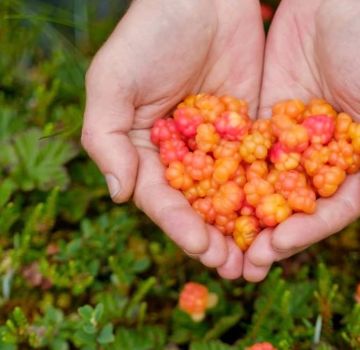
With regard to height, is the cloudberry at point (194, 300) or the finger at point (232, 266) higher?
the finger at point (232, 266)

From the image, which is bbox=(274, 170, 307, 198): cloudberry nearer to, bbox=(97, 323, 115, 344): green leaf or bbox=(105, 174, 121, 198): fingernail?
bbox=(105, 174, 121, 198): fingernail

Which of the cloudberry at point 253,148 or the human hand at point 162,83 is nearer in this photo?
the human hand at point 162,83

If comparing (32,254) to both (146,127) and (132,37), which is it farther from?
(132,37)

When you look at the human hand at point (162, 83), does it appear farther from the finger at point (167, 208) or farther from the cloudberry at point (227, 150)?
the cloudberry at point (227, 150)

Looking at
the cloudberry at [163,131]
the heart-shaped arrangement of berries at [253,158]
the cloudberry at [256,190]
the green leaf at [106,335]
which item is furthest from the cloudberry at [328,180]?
the green leaf at [106,335]

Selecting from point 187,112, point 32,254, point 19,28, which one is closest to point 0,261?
point 32,254

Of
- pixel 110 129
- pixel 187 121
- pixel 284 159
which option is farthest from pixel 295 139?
pixel 110 129

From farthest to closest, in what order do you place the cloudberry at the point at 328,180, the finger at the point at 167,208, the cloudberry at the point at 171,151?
1. the cloudberry at the point at 171,151
2. the cloudberry at the point at 328,180
3. the finger at the point at 167,208

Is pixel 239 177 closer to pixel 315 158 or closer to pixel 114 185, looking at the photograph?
pixel 315 158
